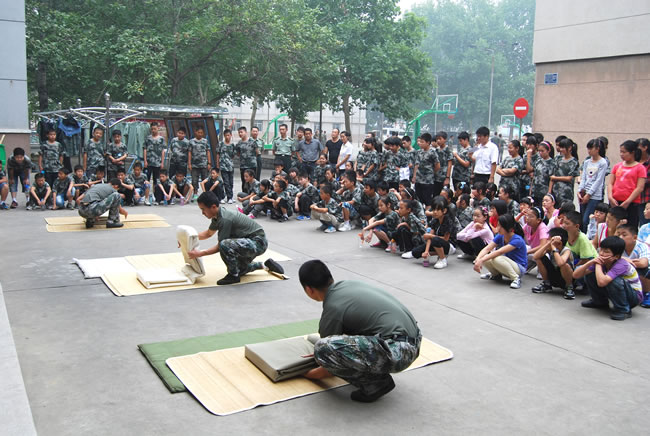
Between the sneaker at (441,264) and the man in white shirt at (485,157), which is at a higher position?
the man in white shirt at (485,157)

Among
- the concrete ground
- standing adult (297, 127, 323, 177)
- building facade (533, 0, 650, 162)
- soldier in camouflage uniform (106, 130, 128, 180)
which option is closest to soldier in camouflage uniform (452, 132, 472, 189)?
the concrete ground

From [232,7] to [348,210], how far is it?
11.0m

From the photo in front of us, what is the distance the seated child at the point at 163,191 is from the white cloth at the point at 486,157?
6593 millimetres

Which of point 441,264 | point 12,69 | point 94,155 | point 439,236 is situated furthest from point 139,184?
point 441,264

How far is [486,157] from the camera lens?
10141mm

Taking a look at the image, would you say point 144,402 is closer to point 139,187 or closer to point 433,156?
point 433,156

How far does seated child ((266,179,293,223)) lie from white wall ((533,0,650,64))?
9861 millimetres

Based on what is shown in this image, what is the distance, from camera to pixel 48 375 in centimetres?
421

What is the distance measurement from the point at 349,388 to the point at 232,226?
3189 millimetres

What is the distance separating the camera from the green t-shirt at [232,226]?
6.81 meters

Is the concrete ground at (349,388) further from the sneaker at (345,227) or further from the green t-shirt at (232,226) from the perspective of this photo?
the sneaker at (345,227)

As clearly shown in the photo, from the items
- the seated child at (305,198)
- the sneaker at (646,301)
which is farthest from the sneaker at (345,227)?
the sneaker at (646,301)

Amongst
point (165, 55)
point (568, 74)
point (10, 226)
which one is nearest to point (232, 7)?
point (165, 55)

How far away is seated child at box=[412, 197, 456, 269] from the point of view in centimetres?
787
